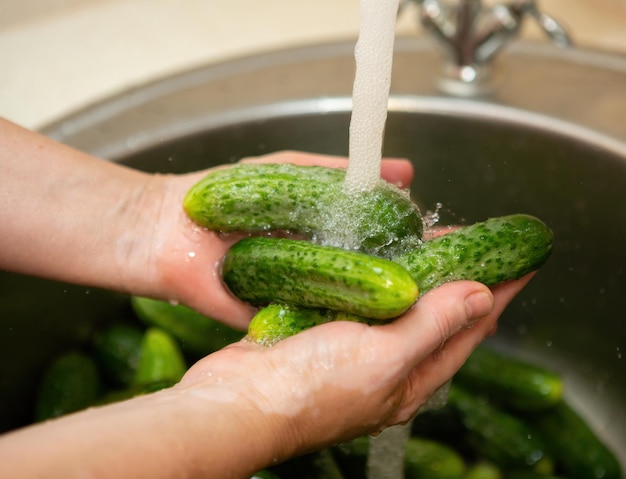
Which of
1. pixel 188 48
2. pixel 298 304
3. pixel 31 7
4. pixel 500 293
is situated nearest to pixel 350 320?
pixel 298 304

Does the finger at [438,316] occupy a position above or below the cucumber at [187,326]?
above

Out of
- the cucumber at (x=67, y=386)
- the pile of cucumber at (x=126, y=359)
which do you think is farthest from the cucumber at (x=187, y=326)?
the cucumber at (x=67, y=386)

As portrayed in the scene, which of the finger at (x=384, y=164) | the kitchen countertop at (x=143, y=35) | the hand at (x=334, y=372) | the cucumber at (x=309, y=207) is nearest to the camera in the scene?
the hand at (x=334, y=372)

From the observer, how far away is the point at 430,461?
0.88m

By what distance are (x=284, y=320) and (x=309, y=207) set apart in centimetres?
13

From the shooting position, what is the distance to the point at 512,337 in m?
0.97

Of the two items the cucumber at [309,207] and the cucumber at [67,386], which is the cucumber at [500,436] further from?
the cucumber at [67,386]

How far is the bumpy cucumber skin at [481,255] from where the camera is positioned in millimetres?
667

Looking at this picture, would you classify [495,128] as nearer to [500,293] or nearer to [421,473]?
[500,293]

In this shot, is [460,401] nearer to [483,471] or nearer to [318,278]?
[483,471]

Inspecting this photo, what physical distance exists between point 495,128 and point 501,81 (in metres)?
0.10

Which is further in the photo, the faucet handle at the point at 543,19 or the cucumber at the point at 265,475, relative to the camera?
the faucet handle at the point at 543,19

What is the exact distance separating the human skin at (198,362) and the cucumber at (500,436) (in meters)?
0.26

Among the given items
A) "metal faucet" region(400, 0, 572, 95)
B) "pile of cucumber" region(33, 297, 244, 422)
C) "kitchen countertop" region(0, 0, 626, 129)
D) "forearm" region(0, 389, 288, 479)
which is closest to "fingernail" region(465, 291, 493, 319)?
"forearm" region(0, 389, 288, 479)
